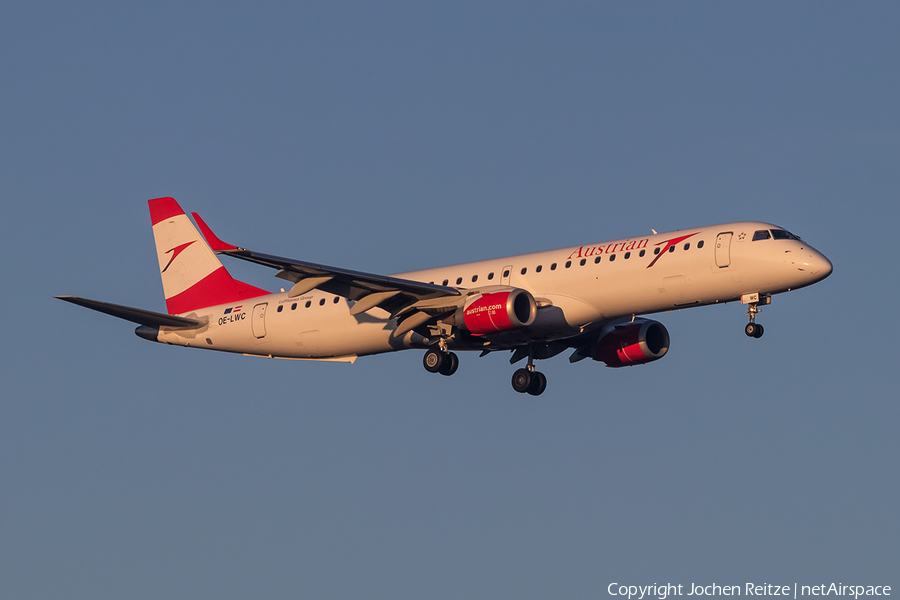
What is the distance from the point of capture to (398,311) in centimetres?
4756

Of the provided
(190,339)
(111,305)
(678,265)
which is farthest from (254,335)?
(678,265)

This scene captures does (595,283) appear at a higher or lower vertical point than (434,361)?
higher

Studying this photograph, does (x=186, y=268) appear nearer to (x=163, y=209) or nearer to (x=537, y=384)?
(x=163, y=209)

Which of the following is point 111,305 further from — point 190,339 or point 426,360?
point 426,360

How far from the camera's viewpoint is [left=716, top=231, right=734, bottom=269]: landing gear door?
43156 mm

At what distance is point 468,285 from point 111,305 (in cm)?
1321

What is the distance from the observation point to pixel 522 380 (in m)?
51.1

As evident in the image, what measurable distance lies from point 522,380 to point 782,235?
1254 cm

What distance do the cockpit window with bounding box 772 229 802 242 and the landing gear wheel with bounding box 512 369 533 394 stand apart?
12.1 metres

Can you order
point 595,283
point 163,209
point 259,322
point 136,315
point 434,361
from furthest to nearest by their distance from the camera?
1. point 163,209
2. point 259,322
3. point 136,315
4. point 434,361
5. point 595,283

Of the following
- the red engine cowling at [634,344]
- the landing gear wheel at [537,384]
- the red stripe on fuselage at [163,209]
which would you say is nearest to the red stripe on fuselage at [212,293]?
the red stripe on fuselage at [163,209]

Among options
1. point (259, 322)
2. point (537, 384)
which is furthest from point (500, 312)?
point (259, 322)

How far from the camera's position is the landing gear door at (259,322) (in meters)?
51.8

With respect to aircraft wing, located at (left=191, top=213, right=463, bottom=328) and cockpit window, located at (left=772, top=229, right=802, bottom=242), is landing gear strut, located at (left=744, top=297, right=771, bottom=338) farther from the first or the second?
aircraft wing, located at (left=191, top=213, right=463, bottom=328)
